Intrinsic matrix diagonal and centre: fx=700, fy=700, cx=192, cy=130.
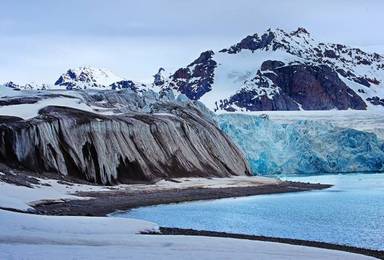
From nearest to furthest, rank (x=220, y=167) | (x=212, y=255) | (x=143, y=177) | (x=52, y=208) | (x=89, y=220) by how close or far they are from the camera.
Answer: (x=212, y=255)
(x=89, y=220)
(x=52, y=208)
(x=143, y=177)
(x=220, y=167)

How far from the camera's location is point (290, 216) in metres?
41.2

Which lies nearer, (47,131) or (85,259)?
(85,259)

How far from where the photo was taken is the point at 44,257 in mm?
→ 16703

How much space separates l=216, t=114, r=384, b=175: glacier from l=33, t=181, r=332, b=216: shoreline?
29964 mm

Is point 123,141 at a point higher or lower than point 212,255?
higher

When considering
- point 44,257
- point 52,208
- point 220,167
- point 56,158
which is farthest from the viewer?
point 220,167

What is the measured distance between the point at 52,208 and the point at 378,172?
81.4m

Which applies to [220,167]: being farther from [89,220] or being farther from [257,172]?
[89,220]

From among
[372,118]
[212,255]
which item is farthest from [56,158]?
[372,118]

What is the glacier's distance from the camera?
102875 millimetres

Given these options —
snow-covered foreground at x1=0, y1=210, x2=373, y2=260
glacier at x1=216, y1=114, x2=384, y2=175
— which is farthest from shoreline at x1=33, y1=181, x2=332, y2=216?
glacier at x1=216, y1=114, x2=384, y2=175

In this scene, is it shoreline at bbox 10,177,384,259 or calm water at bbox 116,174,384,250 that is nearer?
shoreline at bbox 10,177,384,259

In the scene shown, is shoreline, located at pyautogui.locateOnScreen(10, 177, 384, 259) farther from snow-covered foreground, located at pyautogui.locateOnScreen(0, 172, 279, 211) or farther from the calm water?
the calm water

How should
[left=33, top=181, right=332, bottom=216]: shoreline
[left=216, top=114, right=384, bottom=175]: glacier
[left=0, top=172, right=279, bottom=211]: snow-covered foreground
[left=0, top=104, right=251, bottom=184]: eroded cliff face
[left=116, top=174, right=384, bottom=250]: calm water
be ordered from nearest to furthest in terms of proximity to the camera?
1. [left=116, top=174, right=384, bottom=250]: calm water
2. [left=0, top=172, right=279, bottom=211]: snow-covered foreground
3. [left=33, top=181, right=332, bottom=216]: shoreline
4. [left=0, top=104, right=251, bottom=184]: eroded cliff face
5. [left=216, top=114, right=384, bottom=175]: glacier
